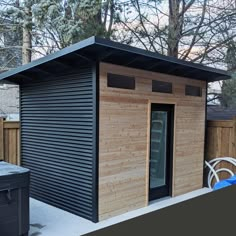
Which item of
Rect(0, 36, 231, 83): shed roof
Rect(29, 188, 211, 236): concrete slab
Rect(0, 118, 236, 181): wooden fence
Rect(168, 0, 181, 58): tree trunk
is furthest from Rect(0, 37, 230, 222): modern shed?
Rect(168, 0, 181, 58): tree trunk

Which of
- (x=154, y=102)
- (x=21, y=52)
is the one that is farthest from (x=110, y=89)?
(x=21, y=52)

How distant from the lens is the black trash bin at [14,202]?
3373mm

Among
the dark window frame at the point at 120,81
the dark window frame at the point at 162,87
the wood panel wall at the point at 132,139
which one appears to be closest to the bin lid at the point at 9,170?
the wood panel wall at the point at 132,139

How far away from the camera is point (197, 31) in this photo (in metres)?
7.44

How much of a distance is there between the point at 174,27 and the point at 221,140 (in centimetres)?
314

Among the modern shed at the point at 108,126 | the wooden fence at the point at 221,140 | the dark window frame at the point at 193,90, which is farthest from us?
the wooden fence at the point at 221,140

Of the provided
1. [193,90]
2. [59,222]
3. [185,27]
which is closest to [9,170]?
[59,222]

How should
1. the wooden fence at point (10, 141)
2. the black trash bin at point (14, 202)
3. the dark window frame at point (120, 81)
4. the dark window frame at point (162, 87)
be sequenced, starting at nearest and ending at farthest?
the black trash bin at point (14, 202)
the dark window frame at point (120, 81)
the dark window frame at point (162, 87)
the wooden fence at point (10, 141)

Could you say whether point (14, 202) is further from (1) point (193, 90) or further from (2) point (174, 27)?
(2) point (174, 27)

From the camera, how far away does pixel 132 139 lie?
480 centimetres

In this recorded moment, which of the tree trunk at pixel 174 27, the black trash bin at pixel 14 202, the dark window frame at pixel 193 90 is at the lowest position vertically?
the black trash bin at pixel 14 202

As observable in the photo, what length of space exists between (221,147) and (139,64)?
9.48 feet

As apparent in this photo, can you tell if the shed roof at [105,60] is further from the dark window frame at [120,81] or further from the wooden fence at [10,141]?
the wooden fence at [10,141]

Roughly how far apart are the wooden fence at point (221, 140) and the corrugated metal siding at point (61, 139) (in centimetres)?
330
